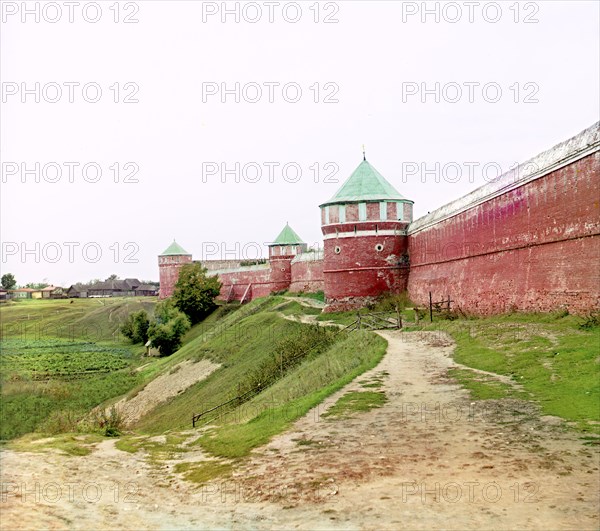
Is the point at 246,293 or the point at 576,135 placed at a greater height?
the point at 576,135

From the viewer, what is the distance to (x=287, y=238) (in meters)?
49.7

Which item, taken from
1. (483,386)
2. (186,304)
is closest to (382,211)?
(483,386)

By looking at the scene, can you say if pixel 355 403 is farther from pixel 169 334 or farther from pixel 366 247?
pixel 169 334

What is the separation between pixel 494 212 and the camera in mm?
20594

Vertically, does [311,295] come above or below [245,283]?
below

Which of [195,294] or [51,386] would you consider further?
[195,294]

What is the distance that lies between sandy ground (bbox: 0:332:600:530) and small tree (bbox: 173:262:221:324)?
42.2 metres

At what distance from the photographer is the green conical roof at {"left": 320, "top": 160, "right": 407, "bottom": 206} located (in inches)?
1209

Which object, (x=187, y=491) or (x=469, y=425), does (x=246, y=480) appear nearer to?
(x=187, y=491)

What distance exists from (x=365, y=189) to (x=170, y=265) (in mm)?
36784

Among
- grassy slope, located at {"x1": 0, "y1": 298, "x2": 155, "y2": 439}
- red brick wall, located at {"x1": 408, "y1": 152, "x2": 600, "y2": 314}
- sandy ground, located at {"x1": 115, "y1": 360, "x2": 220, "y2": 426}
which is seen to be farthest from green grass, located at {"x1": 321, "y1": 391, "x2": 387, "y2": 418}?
sandy ground, located at {"x1": 115, "y1": 360, "x2": 220, "y2": 426}

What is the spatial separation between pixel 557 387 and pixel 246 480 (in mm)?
5486

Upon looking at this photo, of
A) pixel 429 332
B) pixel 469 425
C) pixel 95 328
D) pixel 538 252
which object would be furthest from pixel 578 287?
pixel 95 328

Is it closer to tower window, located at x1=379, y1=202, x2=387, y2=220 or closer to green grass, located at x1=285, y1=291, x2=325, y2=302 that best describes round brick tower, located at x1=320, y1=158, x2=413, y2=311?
tower window, located at x1=379, y1=202, x2=387, y2=220
